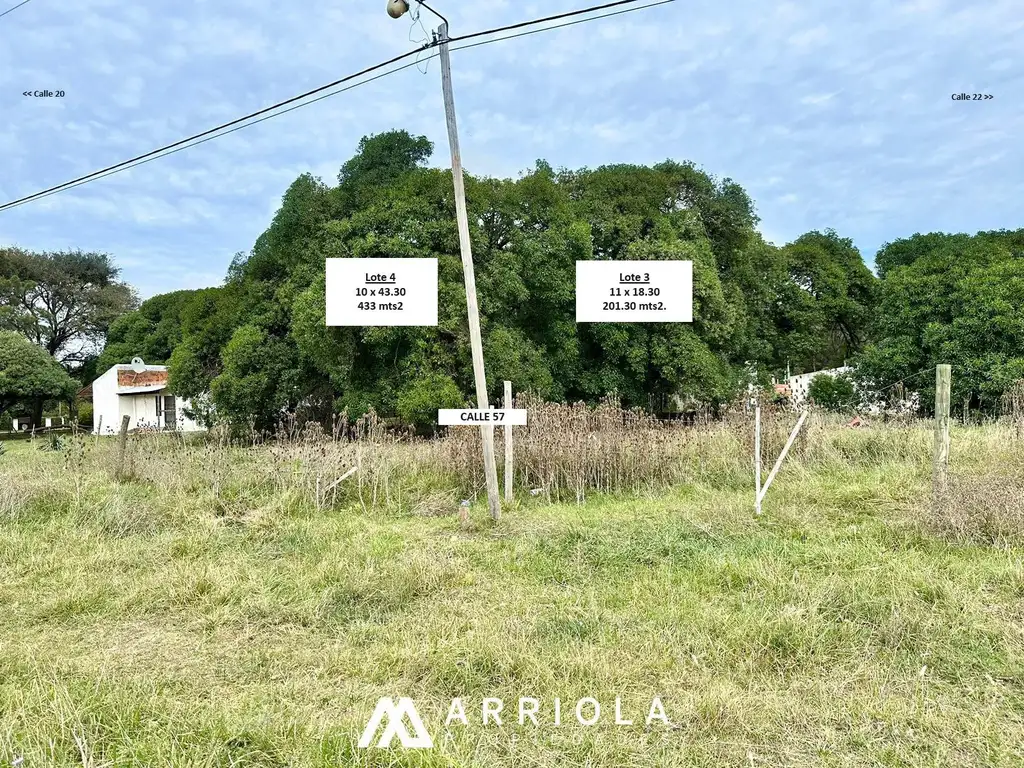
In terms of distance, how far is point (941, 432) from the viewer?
6219 mm

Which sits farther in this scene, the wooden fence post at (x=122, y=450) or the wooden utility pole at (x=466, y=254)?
the wooden fence post at (x=122, y=450)

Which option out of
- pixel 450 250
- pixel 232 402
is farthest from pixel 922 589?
pixel 232 402

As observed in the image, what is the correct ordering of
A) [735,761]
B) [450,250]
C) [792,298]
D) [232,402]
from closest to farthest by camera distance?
[735,761] < [450,250] < [232,402] < [792,298]

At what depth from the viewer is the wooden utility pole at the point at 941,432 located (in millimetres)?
5961

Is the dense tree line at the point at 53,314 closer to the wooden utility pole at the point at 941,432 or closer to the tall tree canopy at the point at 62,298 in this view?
the tall tree canopy at the point at 62,298

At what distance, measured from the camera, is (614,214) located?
53.5ft

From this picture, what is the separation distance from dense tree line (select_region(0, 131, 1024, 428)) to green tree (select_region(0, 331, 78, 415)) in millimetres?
12572

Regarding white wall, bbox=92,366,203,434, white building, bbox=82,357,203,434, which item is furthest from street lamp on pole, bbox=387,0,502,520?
white wall, bbox=92,366,203,434

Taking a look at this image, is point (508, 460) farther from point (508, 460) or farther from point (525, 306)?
point (525, 306)

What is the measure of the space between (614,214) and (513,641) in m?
14.3

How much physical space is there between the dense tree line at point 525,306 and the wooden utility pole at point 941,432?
7.86 m

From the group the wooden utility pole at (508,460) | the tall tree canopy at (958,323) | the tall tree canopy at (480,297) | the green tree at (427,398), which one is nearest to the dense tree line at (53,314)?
the tall tree canopy at (480,297)

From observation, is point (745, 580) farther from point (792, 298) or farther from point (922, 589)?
point (792, 298)

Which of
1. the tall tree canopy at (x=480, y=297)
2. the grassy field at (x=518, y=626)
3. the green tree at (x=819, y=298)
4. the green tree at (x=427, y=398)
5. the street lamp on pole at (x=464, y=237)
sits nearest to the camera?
the grassy field at (x=518, y=626)
